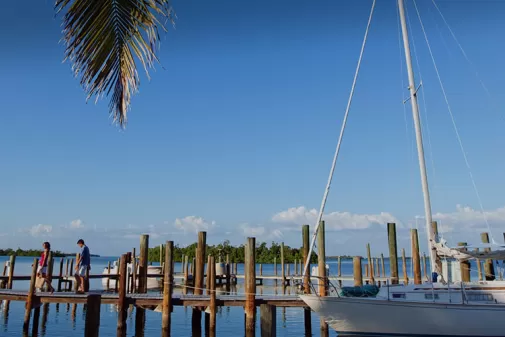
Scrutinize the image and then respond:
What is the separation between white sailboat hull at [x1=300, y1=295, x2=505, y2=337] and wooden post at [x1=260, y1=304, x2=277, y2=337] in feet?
4.20

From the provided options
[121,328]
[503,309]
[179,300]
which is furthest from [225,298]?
[503,309]

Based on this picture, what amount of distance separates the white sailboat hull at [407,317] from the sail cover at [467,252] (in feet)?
5.44

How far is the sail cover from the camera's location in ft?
45.0

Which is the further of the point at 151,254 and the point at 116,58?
the point at 151,254

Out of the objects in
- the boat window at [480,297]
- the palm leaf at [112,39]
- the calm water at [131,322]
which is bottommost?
the calm water at [131,322]

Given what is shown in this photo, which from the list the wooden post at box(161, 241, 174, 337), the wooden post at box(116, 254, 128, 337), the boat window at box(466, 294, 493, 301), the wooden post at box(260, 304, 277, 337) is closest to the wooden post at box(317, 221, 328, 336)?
the wooden post at box(260, 304, 277, 337)

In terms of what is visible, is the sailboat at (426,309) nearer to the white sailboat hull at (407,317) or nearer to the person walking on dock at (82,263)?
the white sailboat hull at (407,317)

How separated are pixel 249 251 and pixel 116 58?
39.1 ft

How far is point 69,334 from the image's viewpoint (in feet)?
60.5

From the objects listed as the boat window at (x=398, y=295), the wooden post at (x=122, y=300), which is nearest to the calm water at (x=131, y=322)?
the wooden post at (x=122, y=300)

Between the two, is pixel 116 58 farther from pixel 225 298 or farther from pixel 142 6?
pixel 225 298

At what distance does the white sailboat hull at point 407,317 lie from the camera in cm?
1282

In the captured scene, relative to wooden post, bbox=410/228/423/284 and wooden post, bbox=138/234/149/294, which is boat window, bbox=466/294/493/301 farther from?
wooden post, bbox=138/234/149/294

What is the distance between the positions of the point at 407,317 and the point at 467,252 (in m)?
2.73
